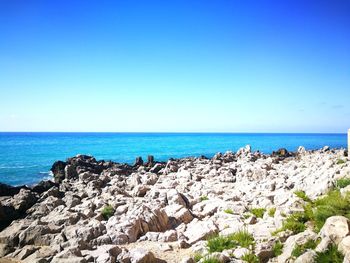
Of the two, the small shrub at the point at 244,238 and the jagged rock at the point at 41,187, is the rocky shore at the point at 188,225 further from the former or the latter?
the jagged rock at the point at 41,187

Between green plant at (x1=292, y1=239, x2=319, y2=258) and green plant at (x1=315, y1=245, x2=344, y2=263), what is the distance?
0.74 m

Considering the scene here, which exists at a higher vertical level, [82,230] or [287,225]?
[287,225]

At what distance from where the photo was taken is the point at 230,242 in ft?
34.0

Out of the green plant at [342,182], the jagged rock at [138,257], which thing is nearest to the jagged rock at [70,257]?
the jagged rock at [138,257]

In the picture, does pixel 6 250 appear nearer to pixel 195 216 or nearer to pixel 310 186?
pixel 195 216

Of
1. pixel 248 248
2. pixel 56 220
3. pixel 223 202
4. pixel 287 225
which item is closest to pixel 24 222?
pixel 56 220

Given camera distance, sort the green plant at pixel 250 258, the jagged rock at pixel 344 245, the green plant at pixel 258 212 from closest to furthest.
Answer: the jagged rock at pixel 344 245, the green plant at pixel 250 258, the green plant at pixel 258 212

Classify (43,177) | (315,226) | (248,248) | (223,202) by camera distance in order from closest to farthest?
(248,248), (315,226), (223,202), (43,177)

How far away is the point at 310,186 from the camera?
15836mm

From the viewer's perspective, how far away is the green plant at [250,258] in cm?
888

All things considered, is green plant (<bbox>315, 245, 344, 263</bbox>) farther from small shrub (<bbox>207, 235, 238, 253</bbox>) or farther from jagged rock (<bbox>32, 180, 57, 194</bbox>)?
jagged rock (<bbox>32, 180, 57, 194</bbox>)

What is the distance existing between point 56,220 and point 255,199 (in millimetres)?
10671

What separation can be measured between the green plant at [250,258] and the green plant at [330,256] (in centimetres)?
190

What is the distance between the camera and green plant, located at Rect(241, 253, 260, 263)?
888 centimetres
